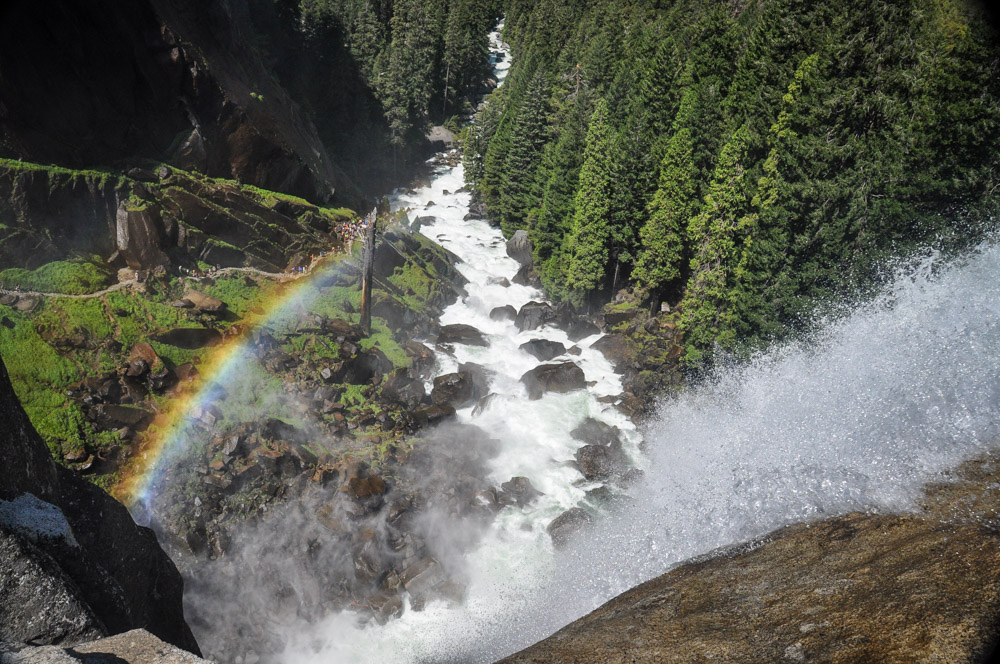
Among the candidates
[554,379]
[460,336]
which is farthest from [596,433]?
A: [460,336]

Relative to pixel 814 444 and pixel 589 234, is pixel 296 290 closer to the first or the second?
pixel 589 234

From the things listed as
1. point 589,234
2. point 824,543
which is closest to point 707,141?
point 589,234

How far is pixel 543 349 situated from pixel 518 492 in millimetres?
12748

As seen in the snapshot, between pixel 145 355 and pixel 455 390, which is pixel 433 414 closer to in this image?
pixel 455 390

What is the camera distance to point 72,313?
75.6ft

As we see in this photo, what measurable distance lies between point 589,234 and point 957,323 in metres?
23.1

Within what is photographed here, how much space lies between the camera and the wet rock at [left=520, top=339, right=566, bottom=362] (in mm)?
35969

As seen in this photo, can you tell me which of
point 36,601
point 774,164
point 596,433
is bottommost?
point 596,433

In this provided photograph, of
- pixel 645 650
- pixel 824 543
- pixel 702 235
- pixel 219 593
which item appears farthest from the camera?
pixel 702 235

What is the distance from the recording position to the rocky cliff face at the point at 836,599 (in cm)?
678

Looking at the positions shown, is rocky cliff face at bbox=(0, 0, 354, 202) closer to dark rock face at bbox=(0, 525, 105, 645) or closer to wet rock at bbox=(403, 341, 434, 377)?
wet rock at bbox=(403, 341, 434, 377)

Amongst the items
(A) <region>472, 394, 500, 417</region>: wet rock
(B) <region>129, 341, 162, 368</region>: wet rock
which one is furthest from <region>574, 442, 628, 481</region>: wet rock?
(B) <region>129, 341, 162, 368</region>: wet rock

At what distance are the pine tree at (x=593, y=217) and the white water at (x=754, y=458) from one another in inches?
480

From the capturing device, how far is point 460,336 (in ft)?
121
